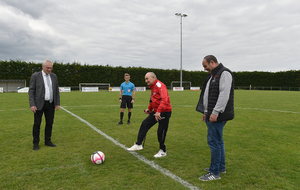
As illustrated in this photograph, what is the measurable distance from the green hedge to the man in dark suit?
115 ft

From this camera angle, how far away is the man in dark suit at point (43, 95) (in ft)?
16.1

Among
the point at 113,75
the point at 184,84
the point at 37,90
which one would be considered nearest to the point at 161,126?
the point at 37,90

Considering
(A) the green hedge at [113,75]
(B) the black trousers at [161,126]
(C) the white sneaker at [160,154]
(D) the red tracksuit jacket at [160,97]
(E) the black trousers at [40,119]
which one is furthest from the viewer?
(A) the green hedge at [113,75]

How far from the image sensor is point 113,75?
42.5 metres

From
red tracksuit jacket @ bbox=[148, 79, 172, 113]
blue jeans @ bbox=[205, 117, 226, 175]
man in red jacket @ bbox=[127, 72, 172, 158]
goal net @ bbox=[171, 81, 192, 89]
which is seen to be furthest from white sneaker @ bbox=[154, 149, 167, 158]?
goal net @ bbox=[171, 81, 192, 89]

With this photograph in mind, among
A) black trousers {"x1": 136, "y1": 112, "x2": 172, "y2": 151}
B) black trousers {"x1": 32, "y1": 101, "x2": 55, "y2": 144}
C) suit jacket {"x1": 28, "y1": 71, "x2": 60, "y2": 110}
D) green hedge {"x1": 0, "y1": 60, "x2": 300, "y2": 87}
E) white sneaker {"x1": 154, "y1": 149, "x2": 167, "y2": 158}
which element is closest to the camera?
black trousers {"x1": 136, "y1": 112, "x2": 172, "y2": 151}

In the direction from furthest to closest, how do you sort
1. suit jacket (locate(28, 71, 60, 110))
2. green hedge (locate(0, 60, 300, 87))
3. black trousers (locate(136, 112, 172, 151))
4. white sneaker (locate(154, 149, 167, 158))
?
green hedge (locate(0, 60, 300, 87))
suit jacket (locate(28, 71, 60, 110))
white sneaker (locate(154, 149, 167, 158))
black trousers (locate(136, 112, 172, 151))

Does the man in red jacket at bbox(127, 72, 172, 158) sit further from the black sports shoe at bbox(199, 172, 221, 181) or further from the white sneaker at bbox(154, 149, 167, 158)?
the black sports shoe at bbox(199, 172, 221, 181)

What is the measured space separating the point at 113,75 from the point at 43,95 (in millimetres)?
38113

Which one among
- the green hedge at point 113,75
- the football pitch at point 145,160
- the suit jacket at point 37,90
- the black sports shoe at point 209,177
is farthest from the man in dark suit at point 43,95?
the green hedge at point 113,75

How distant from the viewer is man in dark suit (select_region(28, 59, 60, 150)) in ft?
16.1

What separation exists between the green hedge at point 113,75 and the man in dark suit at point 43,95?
35158 millimetres

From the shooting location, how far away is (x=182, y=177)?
11.7 feet

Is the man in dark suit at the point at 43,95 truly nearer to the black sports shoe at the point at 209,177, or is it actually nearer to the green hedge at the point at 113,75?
the black sports shoe at the point at 209,177
